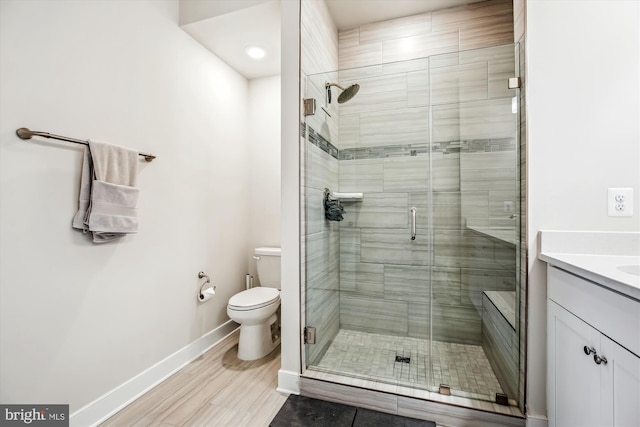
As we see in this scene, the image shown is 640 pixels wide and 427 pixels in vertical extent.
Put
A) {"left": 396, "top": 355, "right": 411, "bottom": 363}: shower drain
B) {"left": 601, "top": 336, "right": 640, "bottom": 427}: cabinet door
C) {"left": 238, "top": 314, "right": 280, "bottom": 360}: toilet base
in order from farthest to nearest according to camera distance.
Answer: {"left": 238, "top": 314, "right": 280, "bottom": 360}: toilet base < {"left": 396, "top": 355, "right": 411, "bottom": 363}: shower drain < {"left": 601, "top": 336, "right": 640, "bottom": 427}: cabinet door

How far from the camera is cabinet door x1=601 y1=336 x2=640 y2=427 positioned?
2.61 ft

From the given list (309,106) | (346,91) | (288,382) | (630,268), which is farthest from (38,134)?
(630,268)

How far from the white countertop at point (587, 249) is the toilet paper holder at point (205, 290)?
2134mm

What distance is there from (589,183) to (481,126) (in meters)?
0.68

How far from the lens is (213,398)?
5.53 feet

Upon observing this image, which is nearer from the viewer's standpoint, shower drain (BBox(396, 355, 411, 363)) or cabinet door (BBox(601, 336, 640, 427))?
cabinet door (BBox(601, 336, 640, 427))

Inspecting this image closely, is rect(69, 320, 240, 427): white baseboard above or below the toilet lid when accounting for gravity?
below

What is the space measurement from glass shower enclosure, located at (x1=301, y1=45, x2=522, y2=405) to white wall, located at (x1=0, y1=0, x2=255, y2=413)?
958mm

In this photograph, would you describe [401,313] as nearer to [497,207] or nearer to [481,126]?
[497,207]

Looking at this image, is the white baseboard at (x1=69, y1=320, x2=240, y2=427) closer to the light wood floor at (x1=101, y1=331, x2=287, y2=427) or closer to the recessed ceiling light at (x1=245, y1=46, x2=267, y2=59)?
the light wood floor at (x1=101, y1=331, x2=287, y2=427)

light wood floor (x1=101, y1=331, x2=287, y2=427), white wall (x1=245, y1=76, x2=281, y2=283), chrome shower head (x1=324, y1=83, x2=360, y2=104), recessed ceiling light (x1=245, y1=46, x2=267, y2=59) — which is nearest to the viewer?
light wood floor (x1=101, y1=331, x2=287, y2=427)

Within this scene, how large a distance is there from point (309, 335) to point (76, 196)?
148 cm

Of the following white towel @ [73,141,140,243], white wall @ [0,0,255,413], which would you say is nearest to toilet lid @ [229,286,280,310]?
white wall @ [0,0,255,413]

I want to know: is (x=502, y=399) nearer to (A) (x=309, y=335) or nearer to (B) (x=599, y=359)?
(B) (x=599, y=359)
